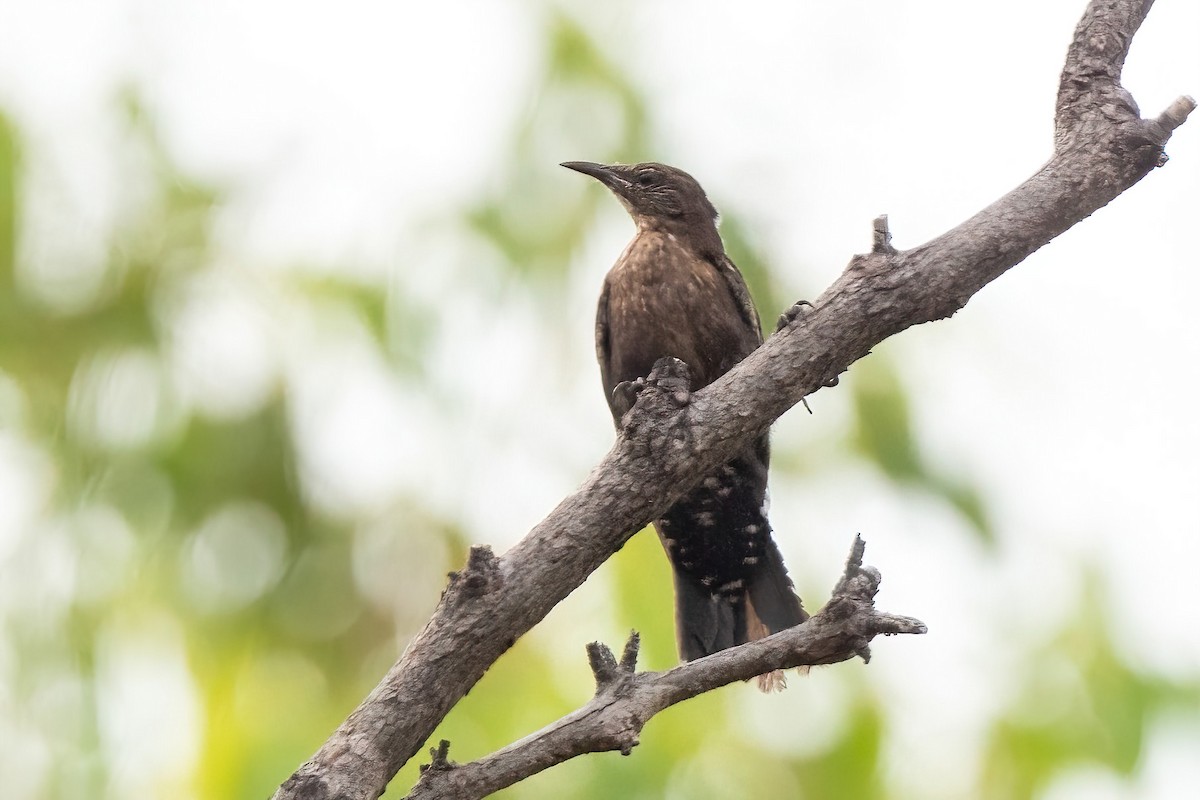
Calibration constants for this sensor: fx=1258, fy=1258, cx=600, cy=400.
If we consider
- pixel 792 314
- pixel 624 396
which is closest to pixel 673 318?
pixel 624 396

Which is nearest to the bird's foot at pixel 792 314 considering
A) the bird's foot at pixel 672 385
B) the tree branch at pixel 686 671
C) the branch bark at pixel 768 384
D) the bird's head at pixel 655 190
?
the branch bark at pixel 768 384

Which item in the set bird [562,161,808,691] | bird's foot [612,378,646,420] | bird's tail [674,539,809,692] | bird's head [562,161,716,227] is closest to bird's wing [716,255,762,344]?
bird [562,161,808,691]

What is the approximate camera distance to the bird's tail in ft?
12.8

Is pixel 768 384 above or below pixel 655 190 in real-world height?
below

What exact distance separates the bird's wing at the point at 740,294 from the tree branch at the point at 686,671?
148 centimetres

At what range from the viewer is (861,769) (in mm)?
4527

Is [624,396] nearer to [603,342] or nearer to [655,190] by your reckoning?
[603,342]

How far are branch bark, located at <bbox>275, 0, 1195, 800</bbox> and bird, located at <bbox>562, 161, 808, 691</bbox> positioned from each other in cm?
104

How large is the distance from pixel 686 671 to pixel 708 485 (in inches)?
50.8

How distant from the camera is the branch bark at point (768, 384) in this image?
2434 mm

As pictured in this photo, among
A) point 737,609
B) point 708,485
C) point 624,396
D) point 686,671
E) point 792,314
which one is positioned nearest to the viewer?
point 686,671

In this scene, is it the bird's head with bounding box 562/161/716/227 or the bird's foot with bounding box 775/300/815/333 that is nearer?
the bird's foot with bounding box 775/300/815/333

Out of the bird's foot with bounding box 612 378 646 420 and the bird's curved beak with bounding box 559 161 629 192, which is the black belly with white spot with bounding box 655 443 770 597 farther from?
the bird's curved beak with bounding box 559 161 629 192

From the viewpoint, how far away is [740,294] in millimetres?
4039
